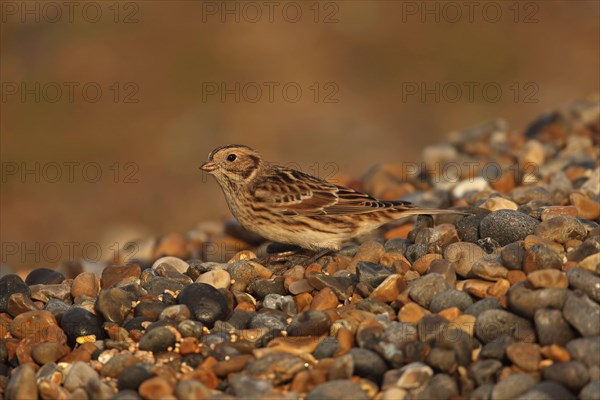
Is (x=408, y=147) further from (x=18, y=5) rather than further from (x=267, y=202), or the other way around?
(x=267, y=202)

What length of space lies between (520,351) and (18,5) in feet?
72.6

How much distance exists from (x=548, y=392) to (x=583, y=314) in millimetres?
634

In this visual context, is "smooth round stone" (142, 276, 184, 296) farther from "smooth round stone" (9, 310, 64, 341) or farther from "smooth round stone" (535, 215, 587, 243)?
"smooth round stone" (535, 215, 587, 243)

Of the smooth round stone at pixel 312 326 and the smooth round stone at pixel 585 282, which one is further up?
the smooth round stone at pixel 585 282

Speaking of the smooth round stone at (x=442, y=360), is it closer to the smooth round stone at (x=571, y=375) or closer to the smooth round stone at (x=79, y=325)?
the smooth round stone at (x=571, y=375)

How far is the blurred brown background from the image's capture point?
19438 millimetres

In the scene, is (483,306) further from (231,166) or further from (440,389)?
(231,166)

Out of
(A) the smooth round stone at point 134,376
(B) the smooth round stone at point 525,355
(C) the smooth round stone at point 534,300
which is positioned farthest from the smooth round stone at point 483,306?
(A) the smooth round stone at point 134,376

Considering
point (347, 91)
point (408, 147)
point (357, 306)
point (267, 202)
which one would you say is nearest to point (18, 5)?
point (347, 91)

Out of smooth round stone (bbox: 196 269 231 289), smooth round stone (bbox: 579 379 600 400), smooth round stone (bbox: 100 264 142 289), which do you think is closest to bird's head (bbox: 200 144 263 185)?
smooth round stone (bbox: 100 264 142 289)

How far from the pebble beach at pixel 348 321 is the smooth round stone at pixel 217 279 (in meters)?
0.01

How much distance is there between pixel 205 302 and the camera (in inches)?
250

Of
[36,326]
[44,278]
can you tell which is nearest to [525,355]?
[36,326]

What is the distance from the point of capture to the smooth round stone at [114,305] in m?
6.47
